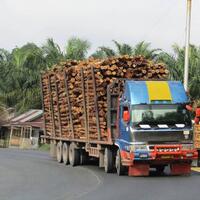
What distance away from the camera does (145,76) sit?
70.2ft

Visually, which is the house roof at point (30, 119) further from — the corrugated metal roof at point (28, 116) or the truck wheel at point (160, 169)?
the truck wheel at point (160, 169)

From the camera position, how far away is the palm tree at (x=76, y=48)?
51.3m

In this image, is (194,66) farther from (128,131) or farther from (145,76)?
(128,131)

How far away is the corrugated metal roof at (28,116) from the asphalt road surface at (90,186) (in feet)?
106

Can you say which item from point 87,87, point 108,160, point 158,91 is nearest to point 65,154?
point 87,87

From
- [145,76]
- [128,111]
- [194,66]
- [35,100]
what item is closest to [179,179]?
[128,111]

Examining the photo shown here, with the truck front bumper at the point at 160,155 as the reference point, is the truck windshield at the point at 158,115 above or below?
above

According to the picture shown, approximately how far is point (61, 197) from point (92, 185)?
2751 millimetres

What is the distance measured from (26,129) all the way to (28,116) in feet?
4.00

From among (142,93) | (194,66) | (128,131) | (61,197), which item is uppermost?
(194,66)

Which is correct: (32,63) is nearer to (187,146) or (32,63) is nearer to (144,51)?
(144,51)

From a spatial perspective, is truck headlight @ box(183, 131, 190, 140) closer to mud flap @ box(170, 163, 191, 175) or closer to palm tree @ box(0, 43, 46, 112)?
mud flap @ box(170, 163, 191, 175)

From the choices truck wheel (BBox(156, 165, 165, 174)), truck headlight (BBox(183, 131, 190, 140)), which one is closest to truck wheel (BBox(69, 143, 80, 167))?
truck wheel (BBox(156, 165, 165, 174))

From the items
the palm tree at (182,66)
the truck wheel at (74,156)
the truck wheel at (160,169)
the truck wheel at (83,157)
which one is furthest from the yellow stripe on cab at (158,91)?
the palm tree at (182,66)
